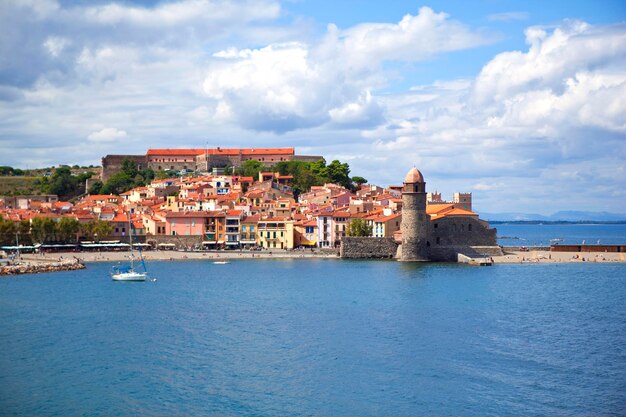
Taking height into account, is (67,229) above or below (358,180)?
below

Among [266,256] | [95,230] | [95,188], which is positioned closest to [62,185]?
[95,188]

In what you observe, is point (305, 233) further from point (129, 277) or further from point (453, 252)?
point (129, 277)

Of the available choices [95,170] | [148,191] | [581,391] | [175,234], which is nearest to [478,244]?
[175,234]

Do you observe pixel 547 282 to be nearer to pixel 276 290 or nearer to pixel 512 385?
pixel 276 290

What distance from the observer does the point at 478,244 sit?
167 feet

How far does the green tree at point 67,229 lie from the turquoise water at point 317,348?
19741mm

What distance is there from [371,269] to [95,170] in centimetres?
6669

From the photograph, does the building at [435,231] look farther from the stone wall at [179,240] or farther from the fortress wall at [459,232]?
the stone wall at [179,240]

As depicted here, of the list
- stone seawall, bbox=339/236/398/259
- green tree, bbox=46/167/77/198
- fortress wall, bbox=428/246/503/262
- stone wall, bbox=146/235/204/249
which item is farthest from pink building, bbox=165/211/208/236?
green tree, bbox=46/167/77/198

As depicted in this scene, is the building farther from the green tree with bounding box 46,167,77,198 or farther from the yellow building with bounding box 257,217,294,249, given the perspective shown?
the green tree with bounding box 46,167,77,198

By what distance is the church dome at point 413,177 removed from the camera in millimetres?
47469

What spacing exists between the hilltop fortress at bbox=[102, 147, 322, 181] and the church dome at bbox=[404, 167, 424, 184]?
44.5m

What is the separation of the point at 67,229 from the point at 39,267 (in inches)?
473

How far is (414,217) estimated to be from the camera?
47594 mm
